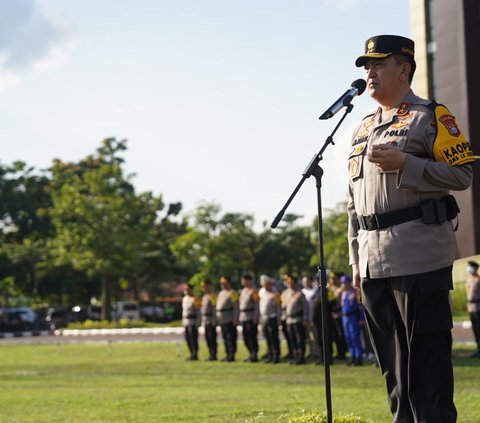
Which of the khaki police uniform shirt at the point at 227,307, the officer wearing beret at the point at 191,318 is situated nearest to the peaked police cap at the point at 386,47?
the khaki police uniform shirt at the point at 227,307

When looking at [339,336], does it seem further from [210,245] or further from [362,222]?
[210,245]

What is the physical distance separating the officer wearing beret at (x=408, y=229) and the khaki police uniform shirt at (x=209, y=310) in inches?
757

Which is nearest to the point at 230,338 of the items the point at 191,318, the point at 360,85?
the point at 191,318

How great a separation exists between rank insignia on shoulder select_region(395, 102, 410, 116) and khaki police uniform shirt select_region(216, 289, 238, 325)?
18.3 meters

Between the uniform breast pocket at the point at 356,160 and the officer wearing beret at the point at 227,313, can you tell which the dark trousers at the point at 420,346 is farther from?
the officer wearing beret at the point at 227,313

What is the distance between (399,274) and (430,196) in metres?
0.40

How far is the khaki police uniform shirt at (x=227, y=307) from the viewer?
2338cm

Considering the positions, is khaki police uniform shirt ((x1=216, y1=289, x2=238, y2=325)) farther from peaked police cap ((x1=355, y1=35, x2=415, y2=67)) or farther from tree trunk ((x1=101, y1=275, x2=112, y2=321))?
tree trunk ((x1=101, y1=275, x2=112, y2=321))

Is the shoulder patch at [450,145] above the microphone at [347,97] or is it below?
below

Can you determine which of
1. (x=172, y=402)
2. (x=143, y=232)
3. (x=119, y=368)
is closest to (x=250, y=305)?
(x=119, y=368)

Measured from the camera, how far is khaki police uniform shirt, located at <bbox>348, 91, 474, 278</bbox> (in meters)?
5.01

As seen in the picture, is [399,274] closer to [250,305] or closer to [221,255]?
[250,305]

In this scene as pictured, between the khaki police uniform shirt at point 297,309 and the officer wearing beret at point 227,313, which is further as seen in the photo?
the officer wearing beret at point 227,313

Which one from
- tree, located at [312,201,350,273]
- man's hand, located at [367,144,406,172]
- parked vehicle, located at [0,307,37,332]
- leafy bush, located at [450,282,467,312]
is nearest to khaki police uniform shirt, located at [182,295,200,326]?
leafy bush, located at [450,282,467,312]
